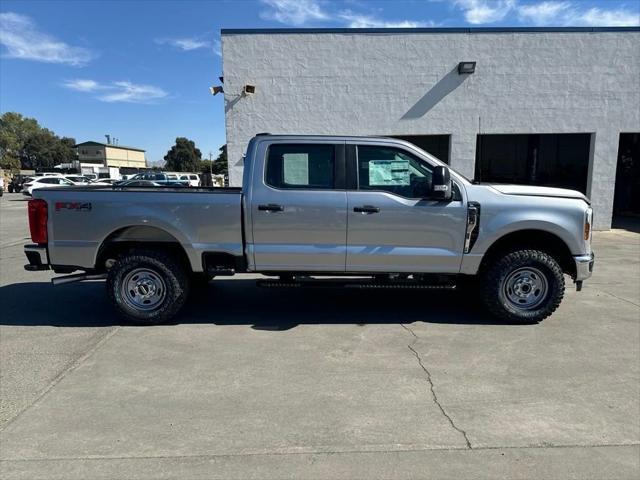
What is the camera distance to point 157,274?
5.25m

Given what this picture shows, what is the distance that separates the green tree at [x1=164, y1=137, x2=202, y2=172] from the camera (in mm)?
116438

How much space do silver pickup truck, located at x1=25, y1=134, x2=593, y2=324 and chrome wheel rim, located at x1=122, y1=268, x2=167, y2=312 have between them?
12 millimetres

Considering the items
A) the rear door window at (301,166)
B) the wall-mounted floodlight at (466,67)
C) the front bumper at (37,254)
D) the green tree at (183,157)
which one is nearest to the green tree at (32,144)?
the green tree at (183,157)

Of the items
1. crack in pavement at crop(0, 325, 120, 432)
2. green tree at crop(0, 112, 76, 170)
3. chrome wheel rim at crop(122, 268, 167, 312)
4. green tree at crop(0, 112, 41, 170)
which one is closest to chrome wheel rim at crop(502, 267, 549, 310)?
chrome wheel rim at crop(122, 268, 167, 312)

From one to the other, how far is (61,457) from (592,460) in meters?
3.37

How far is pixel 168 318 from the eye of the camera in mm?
5336

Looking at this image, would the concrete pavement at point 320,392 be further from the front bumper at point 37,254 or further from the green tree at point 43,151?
the green tree at point 43,151

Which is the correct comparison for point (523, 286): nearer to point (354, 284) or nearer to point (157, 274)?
point (354, 284)

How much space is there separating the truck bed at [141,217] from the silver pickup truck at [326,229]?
0.04ft

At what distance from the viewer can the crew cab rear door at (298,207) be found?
505cm

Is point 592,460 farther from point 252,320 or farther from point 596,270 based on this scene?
point 596,270

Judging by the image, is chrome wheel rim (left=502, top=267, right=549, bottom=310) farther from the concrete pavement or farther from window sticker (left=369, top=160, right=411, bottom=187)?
window sticker (left=369, top=160, right=411, bottom=187)

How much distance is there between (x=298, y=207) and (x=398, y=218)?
1.14 metres

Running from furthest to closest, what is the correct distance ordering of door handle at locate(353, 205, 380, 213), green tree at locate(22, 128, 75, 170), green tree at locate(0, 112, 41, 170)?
green tree at locate(22, 128, 75, 170), green tree at locate(0, 112, 41, 170), door handle at locate(353, 205, 380, 213)
